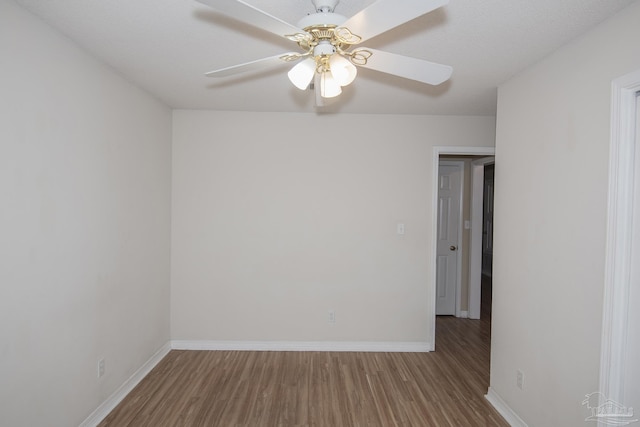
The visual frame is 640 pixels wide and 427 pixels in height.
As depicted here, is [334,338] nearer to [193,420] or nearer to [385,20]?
[193,420]

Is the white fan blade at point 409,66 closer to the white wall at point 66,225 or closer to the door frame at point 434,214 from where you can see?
the white wall at point 66,225

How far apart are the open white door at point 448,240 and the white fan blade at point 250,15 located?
382 cm

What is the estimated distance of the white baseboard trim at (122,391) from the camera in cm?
225

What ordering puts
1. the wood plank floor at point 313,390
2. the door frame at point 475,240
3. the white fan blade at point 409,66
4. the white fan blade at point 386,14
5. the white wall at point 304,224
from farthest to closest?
the door frame at point 475,240 < the white wall at point 304,224 < the wood plank floor at point 313,390 < the white fan blade at point 409,66 < the white fan blade at point 386,14

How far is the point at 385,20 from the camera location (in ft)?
3.83

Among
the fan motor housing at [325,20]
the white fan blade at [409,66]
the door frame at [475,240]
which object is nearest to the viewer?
the fan motor housing at [325,20]

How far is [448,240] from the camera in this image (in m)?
4.68

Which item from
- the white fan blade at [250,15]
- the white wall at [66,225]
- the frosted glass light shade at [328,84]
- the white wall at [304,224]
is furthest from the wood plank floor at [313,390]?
the white fan blade at [250,15]

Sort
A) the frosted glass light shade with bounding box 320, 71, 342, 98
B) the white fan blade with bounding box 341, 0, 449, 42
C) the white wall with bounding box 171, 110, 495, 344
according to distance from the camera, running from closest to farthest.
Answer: the white fan blade with bounding box 341, 0, 449, 42
the frosted glass light shade with bounding box 320, 71, 342, 98
the white wall with bounding box 171, 110, 495, 344

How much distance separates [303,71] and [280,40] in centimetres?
58

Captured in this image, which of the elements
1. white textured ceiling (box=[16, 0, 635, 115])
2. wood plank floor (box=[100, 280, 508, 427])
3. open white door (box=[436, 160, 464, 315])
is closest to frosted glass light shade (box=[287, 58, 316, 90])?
white textured ceiling (box=[16, 0, 635, 115])

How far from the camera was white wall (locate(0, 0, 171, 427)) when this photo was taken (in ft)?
5.30

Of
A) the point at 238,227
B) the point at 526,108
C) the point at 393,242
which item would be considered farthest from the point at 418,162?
the point at 238,227

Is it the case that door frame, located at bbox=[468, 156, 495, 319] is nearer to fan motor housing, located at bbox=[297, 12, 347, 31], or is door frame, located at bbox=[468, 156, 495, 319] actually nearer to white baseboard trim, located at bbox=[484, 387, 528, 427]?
white baseboard trim, located at bbox=[484, 387, 528, 427]
